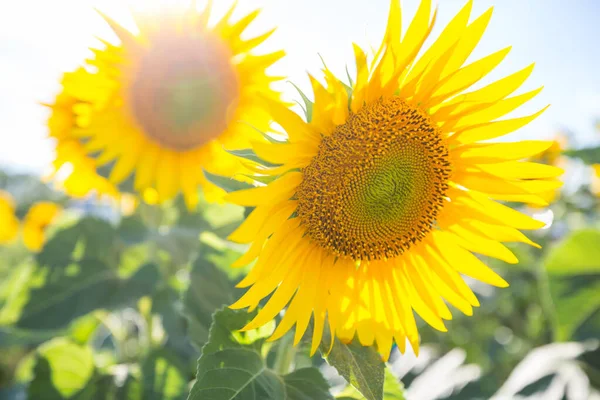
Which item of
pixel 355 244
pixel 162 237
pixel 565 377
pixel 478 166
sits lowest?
pixel 162 237

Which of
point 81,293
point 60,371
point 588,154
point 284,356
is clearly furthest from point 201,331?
point 588,154

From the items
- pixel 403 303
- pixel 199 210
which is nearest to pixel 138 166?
pixel 199 210

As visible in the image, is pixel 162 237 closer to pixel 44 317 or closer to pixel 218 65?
pixel 44 317

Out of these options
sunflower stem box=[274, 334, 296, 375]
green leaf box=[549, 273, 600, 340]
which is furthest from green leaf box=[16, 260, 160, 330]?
green leaf box=[549, 273, 600, 340]

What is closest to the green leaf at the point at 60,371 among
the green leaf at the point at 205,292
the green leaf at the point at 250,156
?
the green leaf at the point at 205,292

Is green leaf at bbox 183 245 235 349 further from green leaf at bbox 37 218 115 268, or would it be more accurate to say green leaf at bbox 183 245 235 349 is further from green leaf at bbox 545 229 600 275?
green leaf at bbox 545 229 600 275

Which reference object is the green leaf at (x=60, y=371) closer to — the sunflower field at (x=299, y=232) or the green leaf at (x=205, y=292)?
the sunflower field at (x=299, y=232)
